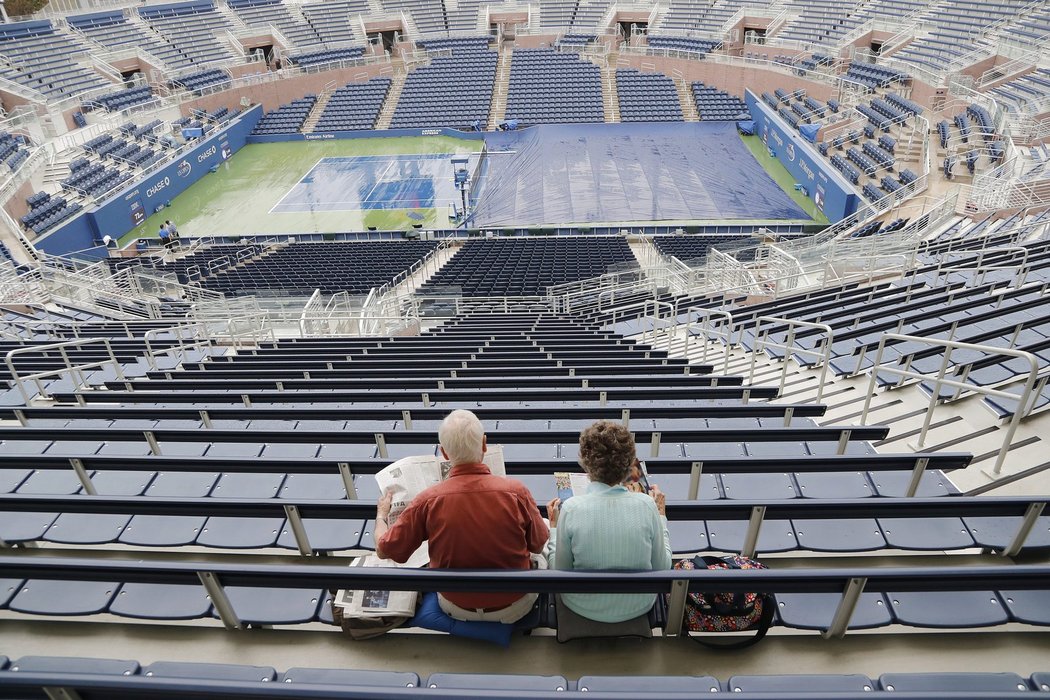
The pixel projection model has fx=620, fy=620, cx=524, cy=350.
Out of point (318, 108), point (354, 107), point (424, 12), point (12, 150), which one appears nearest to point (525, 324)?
point (12, 150)

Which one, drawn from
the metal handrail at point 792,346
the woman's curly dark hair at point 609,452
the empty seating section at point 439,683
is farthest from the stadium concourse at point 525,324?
the woman's curly dark hair at point 609,452

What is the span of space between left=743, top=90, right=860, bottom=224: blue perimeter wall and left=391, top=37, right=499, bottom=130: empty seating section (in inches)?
580

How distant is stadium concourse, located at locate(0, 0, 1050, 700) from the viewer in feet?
9.18

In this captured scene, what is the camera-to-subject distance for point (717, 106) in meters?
33.9

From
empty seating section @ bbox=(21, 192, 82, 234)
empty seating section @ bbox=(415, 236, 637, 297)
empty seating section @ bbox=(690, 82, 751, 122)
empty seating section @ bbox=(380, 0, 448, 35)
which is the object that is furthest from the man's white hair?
empty seating section @ bbox=(380, 0, 448, 35)

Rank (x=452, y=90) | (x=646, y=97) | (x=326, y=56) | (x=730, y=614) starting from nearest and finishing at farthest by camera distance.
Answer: (x=730, y=614), (x=646, y=97), (x=452, y=90), (x=326, y=56)

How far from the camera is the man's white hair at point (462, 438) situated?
266 cm

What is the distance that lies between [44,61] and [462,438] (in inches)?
1575

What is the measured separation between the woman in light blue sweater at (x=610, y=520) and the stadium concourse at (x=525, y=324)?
0.47 feet

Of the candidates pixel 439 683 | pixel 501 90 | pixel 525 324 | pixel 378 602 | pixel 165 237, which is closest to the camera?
pixel 439 683

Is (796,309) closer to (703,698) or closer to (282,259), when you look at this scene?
(703,698)

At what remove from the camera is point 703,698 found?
2.06m

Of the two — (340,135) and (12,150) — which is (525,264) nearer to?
(340,135)

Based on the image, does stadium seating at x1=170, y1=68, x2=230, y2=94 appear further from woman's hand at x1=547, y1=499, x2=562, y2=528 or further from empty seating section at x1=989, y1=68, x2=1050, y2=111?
woman's hand at x1=547, y1=499, x2=562, y2=528
